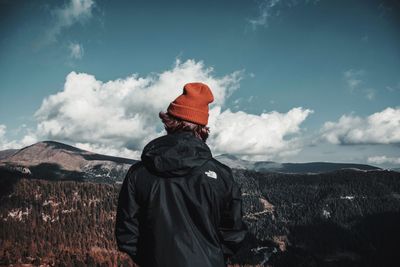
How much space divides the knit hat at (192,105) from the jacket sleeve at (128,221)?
1248 mm

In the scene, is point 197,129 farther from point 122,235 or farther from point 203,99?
point 122,235

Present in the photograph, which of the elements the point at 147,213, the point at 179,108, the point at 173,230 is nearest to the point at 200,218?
the point at 173,230

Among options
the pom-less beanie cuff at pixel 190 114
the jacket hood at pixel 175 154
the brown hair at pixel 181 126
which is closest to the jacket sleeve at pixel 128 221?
the jacket hood at pixel 175 154

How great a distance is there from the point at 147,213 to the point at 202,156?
1.21 metres

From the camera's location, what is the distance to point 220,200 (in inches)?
237

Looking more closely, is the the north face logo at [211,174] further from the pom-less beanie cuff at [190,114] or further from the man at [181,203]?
the pom-less beanie cuff at [190,114]

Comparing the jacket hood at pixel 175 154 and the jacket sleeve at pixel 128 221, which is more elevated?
the jacket hood at pixel 175 154

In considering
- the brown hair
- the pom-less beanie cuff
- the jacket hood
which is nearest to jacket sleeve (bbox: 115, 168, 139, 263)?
the jacket hood

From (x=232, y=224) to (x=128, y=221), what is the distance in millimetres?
1678

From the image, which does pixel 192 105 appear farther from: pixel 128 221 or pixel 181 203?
pixel 128 221

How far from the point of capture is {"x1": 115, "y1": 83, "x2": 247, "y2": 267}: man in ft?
18.3

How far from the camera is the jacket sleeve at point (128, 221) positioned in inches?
237

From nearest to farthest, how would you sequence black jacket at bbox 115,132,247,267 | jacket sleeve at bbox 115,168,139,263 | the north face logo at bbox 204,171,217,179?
1. black jacket at bbox 115,132,247,267
2. the north face logo at bbox 204,171,217,179
3. jacket sleeve at bbox 115,168,139,263

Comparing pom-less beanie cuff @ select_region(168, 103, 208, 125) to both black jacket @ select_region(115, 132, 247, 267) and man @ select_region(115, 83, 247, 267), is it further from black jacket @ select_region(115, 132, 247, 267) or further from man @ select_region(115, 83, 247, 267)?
black jacket @ select_region(115, 132, 247, 267)
